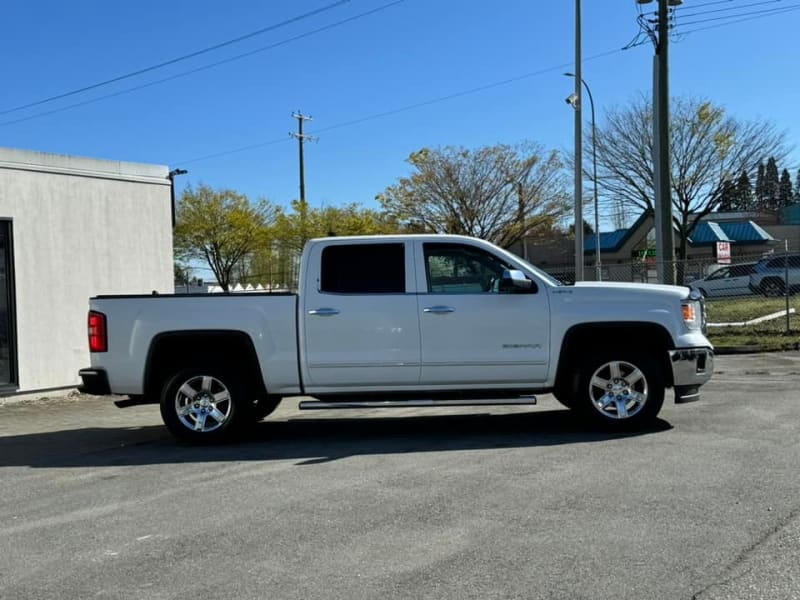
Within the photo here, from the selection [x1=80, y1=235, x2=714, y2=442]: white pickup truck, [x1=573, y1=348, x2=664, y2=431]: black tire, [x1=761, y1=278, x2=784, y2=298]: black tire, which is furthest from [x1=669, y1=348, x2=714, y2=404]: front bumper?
[x1=761, y1=278, x2=784, y2=298]: black tire

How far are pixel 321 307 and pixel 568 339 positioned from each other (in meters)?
2.46

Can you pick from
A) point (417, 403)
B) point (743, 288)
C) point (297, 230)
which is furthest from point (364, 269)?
point (297, 230)

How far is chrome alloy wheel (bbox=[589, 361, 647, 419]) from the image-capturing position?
26.2 feet

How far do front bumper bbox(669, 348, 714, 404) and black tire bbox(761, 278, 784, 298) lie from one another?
18515 millimetres

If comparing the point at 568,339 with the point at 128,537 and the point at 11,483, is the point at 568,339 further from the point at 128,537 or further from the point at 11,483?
the point at 11,483

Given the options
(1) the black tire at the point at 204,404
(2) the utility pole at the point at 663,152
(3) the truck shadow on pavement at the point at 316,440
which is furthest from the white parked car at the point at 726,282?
(1) the black tire at the point at 204,404

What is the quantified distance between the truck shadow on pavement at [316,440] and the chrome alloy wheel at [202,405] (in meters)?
0.25

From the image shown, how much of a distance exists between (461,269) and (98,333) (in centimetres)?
371

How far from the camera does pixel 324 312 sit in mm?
8000

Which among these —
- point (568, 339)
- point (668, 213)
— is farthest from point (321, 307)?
point (668, 213)

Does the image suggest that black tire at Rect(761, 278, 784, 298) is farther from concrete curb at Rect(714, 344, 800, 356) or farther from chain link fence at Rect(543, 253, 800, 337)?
concrete curb at Rect(714, 344, 800, 356)

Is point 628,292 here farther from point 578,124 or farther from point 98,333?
point 578,124

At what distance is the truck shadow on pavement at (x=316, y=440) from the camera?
771cm

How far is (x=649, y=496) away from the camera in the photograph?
5621 millimetres
